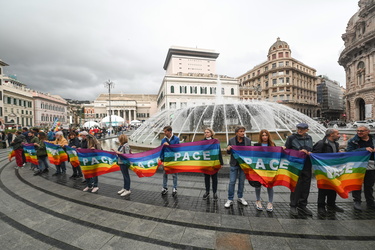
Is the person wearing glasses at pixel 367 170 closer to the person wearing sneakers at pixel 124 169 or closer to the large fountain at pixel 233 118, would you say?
the person wearing sneakers at pixel 124 169

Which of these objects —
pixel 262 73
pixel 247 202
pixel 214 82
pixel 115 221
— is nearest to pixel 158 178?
pixel 115 221

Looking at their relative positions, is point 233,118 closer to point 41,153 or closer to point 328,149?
point 328,149

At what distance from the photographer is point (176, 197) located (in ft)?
16.1

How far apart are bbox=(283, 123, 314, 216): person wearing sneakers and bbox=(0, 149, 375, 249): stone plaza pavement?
0.30 m

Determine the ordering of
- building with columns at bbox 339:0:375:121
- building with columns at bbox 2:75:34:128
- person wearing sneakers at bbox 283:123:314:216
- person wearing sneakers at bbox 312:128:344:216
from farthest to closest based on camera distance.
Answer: building with columns at bbox 2:75:34:128 < building with columns at bbox 339:0:375:121 < person wearing sneakers at bbox 312:128:344:216 < person wearing sneakers at bbox 283:123:314:216

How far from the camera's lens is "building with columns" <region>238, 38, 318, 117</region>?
64.6 m

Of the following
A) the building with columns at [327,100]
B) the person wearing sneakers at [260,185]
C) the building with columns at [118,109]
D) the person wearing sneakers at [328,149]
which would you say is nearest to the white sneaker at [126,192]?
the person wearing sneakers at [260,185]

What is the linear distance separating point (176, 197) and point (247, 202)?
1.94 m

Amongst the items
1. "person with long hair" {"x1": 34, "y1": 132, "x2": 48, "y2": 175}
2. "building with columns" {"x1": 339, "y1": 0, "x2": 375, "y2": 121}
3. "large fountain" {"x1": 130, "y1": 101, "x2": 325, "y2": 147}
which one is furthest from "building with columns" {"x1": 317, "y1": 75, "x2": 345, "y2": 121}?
"person with long hair" {"x1": 34, "y1": 132, "x2": 48, "y2": 175}

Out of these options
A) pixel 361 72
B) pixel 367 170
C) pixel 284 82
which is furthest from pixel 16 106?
pixel 361 72

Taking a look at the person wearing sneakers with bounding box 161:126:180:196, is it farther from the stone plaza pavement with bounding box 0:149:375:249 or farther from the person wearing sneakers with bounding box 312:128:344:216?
the person wearing sneakers with bounding box 312:128:344:216

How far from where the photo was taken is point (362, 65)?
3747 cm

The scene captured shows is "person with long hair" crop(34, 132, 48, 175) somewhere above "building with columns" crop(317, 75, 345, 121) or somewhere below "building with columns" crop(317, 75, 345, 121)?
below

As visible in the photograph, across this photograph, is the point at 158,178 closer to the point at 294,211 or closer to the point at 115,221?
the point at 115,221
